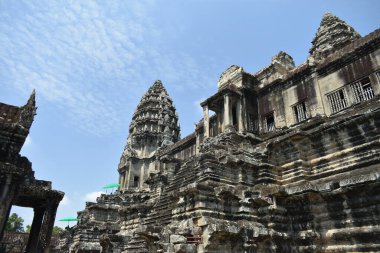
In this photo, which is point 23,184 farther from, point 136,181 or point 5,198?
point 136,181

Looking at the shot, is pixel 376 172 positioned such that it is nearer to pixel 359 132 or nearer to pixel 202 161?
pixel 359 132

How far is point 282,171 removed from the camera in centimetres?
1433

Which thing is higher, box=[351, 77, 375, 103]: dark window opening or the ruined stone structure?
box=[351, 77, 375, 103]: dark window opening

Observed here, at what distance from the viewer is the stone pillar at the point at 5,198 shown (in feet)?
34.6

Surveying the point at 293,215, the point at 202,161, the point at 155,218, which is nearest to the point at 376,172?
the point at 293,215

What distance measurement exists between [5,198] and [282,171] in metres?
12.1

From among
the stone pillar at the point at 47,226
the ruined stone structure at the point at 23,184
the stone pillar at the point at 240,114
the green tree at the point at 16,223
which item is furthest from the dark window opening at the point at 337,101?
the green tree at the point at 16,223

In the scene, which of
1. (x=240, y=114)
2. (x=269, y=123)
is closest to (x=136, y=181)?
(x=240, y=114)

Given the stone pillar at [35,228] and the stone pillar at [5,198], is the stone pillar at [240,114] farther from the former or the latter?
the stone pillar at [5,198]

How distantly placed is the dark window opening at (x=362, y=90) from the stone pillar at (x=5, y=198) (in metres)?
16.1

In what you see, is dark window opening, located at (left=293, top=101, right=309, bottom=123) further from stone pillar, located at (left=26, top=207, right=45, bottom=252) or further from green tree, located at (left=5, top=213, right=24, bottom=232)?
green tree, located at (left=5, top=213, right=24, bottom=232)

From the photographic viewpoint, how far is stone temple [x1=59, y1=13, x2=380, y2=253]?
10.6 m

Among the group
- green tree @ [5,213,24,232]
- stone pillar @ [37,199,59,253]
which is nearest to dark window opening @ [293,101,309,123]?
stone pillar @ [37,199,59,253]

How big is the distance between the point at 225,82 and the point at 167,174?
27.1 ft
